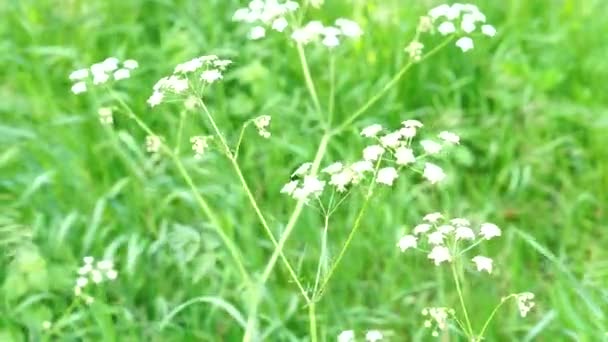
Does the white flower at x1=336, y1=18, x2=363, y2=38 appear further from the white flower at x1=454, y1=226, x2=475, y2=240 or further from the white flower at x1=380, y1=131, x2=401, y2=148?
the white flower at x1=454, y1=226, x2=475, y2=240

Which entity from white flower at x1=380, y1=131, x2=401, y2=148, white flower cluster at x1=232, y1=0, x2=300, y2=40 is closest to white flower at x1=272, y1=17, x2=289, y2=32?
white flower cluster at x1=232, y1=0, x2=300, y2=40

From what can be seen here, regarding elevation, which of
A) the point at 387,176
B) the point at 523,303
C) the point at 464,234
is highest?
the point at 387,176

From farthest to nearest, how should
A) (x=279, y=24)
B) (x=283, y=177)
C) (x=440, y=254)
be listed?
(x=283, y=177) < (x=279, y=24) < (x=440, y=254)

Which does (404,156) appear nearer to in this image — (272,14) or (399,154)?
(399,154)

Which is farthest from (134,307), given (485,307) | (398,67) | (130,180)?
(398,67)

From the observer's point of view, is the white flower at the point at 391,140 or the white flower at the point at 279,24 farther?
the white flower at the point at 279,24

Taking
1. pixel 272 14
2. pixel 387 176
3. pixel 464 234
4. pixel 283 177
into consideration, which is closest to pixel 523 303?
pixel 464 234

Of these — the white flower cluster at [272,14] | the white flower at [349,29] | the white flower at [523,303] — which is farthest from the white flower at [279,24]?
the white flower at [523,303]

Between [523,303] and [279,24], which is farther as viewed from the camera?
[279,24]

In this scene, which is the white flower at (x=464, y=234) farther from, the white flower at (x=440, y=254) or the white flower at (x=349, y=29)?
the white flower at (x=349, y=29)
